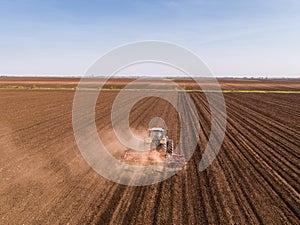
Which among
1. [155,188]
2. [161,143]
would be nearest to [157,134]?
[161,143]

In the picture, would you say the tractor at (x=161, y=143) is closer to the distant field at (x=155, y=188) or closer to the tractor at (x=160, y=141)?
the tractor at (x=160, y=141)

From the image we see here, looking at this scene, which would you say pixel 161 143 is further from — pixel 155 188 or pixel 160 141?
pixel 155 188

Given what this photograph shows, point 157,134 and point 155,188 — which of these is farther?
point 157,134

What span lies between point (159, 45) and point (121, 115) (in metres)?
16.2

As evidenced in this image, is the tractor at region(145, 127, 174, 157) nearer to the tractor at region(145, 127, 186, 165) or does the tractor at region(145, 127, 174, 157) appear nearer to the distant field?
the tractor at region(145, 127, 186, 165)

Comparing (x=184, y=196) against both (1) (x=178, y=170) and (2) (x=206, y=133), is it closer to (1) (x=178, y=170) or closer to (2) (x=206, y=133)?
(1) (x=178, y=170)

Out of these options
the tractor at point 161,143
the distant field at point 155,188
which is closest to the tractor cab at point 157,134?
the tractor at point 161,143

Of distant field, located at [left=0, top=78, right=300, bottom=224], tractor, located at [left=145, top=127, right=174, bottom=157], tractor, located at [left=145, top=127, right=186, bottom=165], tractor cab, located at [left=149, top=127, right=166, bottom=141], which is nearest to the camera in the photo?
distant field, located at [left=0, top=78, right=300, bottom=224]

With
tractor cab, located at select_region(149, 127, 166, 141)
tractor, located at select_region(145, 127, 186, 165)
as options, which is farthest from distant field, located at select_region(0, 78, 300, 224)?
tractor cab, located at select_region(149, 127, 166, 141)

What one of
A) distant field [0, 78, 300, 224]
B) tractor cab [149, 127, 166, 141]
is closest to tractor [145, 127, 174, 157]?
tractor cab [149, 127, 166, 141]

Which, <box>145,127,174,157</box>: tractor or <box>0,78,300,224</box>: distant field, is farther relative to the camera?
<box>145,127,174,157</box>: tractor

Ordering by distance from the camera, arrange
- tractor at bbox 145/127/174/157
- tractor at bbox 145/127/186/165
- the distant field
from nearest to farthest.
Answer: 1. the distant field
2. tractor at bbox 145/127/186/165
3. tractor at bbox 145/127/174/157

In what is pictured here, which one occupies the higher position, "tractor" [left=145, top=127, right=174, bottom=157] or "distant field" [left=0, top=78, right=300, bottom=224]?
"tractor" [left=145, top=127, right=174, bottom=157]

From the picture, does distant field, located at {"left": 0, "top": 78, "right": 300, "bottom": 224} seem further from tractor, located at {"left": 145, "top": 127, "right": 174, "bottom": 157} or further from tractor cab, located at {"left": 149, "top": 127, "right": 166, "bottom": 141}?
tractor cab, located at {"left": 149, "top": 127, "right": 166, "bottom": 141}
